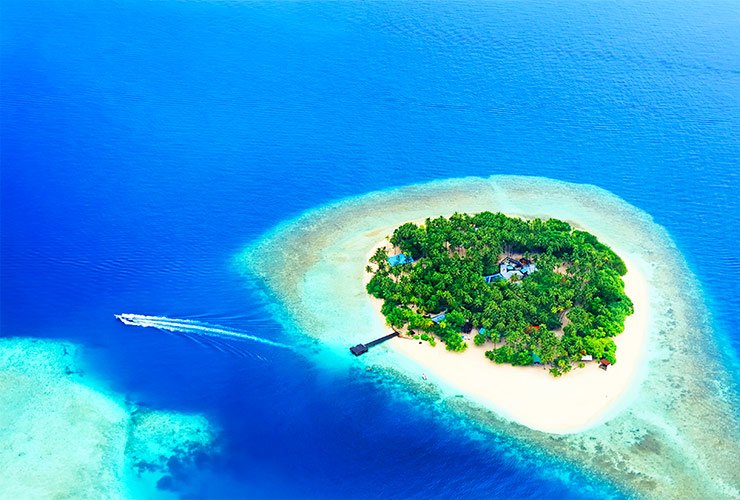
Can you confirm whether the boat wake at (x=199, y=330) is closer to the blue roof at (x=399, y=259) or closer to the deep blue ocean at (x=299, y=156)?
the deep blue ocean at (x=299, y=156)

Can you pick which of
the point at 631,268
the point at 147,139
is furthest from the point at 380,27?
the point at 631,268

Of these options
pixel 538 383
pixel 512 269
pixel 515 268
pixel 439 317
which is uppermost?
pixel 515 268

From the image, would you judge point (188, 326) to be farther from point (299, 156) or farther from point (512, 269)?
point (299, 156)

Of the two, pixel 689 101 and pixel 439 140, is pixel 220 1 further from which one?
pixel 689 101

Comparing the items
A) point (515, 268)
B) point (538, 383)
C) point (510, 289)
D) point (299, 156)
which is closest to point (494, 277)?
point (515, 268)

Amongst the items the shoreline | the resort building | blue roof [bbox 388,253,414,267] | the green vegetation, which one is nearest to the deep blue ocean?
the shoreline

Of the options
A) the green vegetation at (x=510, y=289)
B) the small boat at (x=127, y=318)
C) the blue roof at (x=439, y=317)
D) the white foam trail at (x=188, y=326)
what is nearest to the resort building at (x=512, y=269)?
the green vegetation at (x=510, y=289)
